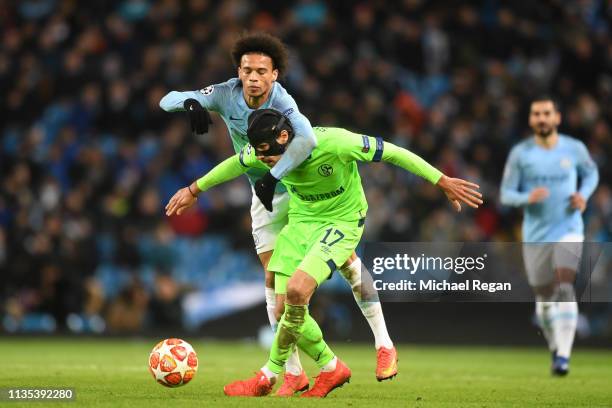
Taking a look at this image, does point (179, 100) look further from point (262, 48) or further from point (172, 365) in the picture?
point (172, 365)

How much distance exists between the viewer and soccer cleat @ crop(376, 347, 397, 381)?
8.44m

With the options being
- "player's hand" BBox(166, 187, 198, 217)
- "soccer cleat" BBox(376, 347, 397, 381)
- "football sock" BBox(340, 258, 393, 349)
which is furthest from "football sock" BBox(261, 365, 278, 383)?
"player's hand" BBox(166, 187, 198, 217)

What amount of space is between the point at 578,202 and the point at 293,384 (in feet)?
12.1

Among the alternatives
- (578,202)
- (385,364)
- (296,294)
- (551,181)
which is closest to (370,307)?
(385,364)

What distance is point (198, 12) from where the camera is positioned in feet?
63.1

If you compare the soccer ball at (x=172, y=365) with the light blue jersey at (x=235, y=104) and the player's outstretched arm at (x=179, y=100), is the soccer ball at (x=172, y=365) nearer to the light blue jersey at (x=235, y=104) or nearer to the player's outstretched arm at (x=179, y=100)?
the light blue jersey at (x=235, y=104)

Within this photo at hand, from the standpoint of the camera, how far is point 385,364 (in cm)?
849

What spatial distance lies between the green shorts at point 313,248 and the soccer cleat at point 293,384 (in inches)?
26.1

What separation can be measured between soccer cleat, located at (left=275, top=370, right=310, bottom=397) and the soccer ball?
673mm

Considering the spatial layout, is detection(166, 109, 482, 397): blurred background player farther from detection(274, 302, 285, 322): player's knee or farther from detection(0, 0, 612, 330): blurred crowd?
detection(0, 0, 612, 330): blurred crowd

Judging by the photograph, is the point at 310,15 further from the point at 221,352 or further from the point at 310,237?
the point at 310,237

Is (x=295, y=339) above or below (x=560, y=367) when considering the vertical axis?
above

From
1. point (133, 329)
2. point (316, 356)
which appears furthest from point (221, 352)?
point (316, 356)

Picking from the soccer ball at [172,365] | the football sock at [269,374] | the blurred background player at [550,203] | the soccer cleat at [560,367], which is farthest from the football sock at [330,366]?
the blurred background player at [550,203]
